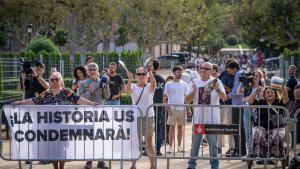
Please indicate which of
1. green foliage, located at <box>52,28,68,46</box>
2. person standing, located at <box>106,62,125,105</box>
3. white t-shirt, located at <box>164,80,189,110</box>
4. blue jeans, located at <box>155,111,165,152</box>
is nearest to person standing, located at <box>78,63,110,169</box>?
blue jeans, located at <box>155,111,165,152</box>

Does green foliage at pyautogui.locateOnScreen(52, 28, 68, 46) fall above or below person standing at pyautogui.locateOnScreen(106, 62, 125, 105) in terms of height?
above

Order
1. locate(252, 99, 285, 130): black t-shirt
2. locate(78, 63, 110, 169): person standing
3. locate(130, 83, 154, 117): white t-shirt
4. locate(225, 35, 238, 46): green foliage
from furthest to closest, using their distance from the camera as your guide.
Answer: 1. locate(225, 35, 238, 46): green foliage
2. locate(78, 63, 110, 169): person standing
3. locate(130, 83, 154, 117): white t-shirt
4. locate(252, 99, 285, 130): black t-shirt

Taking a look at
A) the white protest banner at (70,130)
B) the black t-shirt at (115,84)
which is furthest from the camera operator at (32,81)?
the white protest banner at (70,130)

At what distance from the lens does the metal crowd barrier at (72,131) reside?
11500mm

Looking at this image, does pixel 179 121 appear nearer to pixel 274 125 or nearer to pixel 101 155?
pixel 274 125

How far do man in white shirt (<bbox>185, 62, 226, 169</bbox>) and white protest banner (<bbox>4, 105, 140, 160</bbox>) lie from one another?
1.19 m

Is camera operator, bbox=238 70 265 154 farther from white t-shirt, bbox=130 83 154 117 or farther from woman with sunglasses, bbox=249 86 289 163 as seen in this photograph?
white t-shirt, bbox=130 83 154 117

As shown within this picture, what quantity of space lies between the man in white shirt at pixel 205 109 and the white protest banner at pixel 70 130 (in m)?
1.19

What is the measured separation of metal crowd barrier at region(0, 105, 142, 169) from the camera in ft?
37.7

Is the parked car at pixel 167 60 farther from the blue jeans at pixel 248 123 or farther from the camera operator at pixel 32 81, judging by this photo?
the blue jeans at pixel 248 123

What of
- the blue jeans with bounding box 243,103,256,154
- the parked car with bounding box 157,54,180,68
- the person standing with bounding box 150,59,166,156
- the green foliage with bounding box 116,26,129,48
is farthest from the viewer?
the parked car with bounding box 157,54,180,68

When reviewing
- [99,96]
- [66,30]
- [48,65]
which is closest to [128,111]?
[99,96]

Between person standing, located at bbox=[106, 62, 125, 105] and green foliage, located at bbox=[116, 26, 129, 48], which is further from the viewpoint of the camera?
green foliage, located at bbox=[116, 26, 129, 48]

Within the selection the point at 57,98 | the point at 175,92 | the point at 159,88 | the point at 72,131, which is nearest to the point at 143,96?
the point at 57,98
